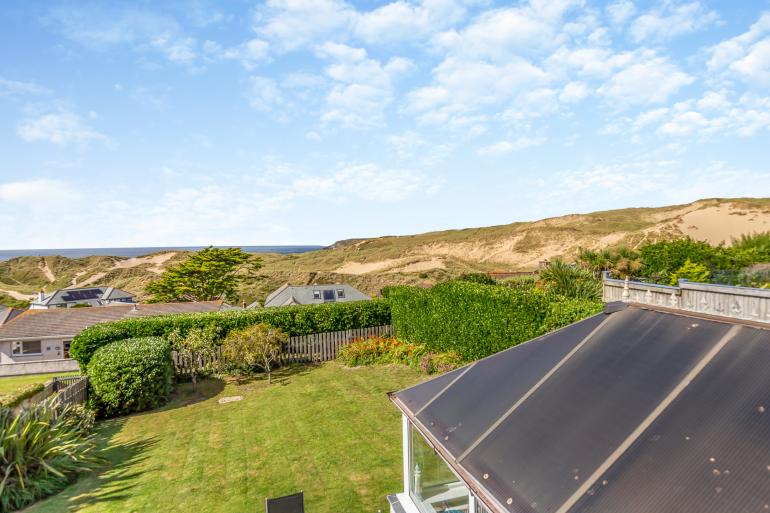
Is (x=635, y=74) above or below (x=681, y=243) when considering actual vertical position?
above

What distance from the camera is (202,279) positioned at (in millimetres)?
49406

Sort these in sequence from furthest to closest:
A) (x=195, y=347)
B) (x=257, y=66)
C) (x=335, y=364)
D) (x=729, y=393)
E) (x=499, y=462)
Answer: (x=335, y=364), (x=195, y=347), (x=257, y=66), (x=499, y=462), (x=729, y=393)

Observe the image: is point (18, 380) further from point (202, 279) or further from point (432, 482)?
point (432, 482)

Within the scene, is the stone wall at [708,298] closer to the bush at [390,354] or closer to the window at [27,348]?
the bush at [390,354]

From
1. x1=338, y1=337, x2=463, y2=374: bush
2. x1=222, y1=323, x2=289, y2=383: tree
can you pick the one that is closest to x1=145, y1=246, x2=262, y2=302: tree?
x1=222, y1=323, x2=289, y2=383: tree

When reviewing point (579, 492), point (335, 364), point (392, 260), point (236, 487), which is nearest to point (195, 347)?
point (335, 364)

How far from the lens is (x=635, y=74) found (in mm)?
13656

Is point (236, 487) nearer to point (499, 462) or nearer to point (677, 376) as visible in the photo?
point (499, 462)

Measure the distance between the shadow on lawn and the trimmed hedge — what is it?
4.31m

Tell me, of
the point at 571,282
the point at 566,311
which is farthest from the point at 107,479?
the point at 571,282

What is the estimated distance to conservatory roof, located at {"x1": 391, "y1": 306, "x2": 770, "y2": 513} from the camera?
300 cm

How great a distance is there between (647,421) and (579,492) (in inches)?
40.4

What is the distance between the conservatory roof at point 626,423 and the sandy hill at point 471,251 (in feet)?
152

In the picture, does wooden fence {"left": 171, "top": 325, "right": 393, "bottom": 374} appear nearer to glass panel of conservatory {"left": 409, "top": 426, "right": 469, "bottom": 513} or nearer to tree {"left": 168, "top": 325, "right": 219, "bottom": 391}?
tree {"left": 168, "top": 325, "right": 219, "bottom": 391}
